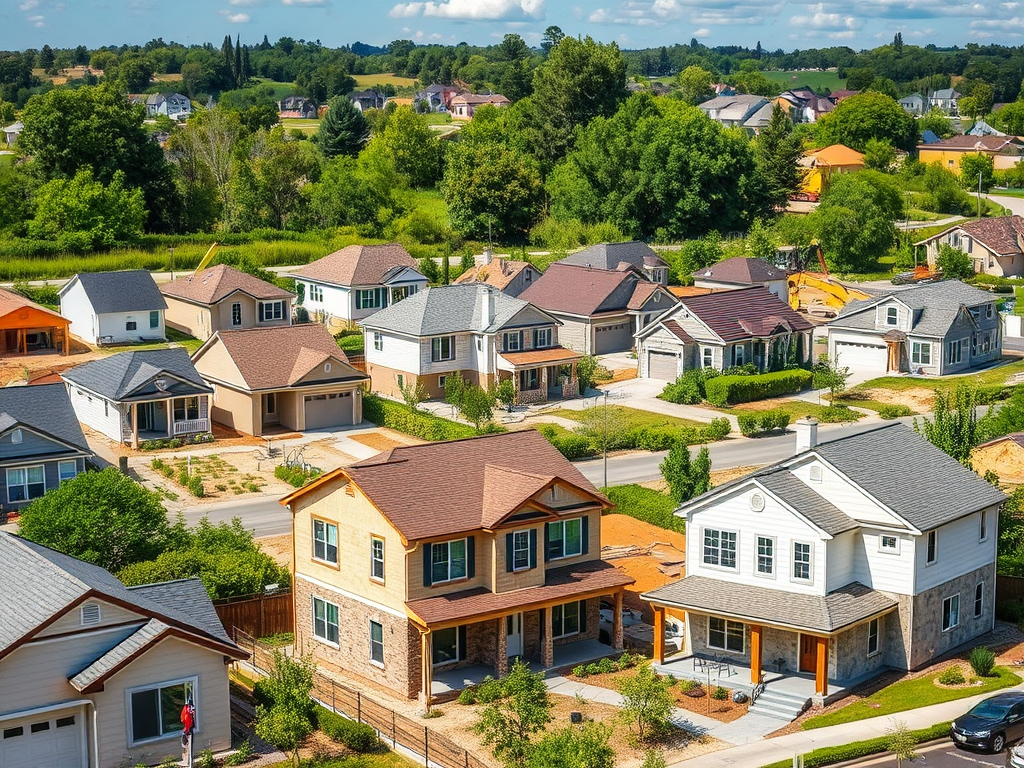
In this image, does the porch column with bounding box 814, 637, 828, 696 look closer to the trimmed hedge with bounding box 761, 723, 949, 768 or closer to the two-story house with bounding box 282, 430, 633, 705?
the trimmed hedge with bounding box 761, 723, 949, 768

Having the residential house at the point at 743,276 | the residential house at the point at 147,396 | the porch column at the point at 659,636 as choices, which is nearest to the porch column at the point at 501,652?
the porch column at the point at 659,636

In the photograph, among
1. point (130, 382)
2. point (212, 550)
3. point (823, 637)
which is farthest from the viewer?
point (130, 382)

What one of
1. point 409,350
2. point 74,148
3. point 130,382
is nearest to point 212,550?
point 130,382

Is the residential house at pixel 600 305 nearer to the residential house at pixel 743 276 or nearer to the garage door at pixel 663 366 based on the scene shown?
the garage door at pixel 663 366

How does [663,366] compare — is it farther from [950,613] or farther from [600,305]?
[950,613]

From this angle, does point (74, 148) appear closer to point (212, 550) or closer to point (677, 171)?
point (677, 171)

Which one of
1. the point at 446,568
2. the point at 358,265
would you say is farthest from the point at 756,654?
the point at 358,265

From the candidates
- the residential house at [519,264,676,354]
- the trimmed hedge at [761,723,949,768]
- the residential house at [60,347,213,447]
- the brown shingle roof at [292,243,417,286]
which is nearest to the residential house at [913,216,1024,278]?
the residential house at [519,264,676,354]
